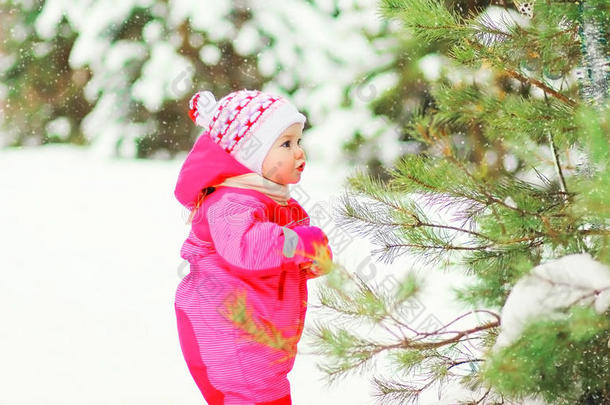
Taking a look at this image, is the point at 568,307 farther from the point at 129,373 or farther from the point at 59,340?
the point at 59,340

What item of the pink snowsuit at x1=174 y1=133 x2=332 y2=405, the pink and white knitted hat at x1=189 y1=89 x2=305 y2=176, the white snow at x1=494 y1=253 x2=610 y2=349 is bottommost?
the pink snowsuit at x1=174 y1=133 x2=332 y2=405

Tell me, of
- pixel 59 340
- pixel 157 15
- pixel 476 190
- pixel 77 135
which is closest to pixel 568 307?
pixel 476 190

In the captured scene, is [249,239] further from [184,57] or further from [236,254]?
[184,57]

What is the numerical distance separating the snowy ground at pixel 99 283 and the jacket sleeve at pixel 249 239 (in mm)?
131

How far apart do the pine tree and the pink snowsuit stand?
18cm

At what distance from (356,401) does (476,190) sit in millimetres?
992

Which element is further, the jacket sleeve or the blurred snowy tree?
the blurred snowy tree

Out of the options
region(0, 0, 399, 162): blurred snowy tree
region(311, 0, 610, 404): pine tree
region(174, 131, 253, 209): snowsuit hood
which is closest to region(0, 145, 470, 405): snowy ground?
region(311, 0, 610, 404): pine tree

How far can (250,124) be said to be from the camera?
58.4 inches

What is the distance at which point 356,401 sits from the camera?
2041mm

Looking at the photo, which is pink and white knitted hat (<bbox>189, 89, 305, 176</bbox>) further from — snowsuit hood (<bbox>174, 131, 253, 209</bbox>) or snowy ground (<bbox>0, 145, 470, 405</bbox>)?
snowy ground (<bbox>0, 145, 470, 405</bbox>)

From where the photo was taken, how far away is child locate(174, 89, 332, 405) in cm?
141

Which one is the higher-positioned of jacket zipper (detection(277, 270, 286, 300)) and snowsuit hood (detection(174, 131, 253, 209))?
snowsuit hood (detection(174, 131, 253, 209))

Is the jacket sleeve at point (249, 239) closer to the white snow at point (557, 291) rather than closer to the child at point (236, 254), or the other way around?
the child at point (236, 254)
